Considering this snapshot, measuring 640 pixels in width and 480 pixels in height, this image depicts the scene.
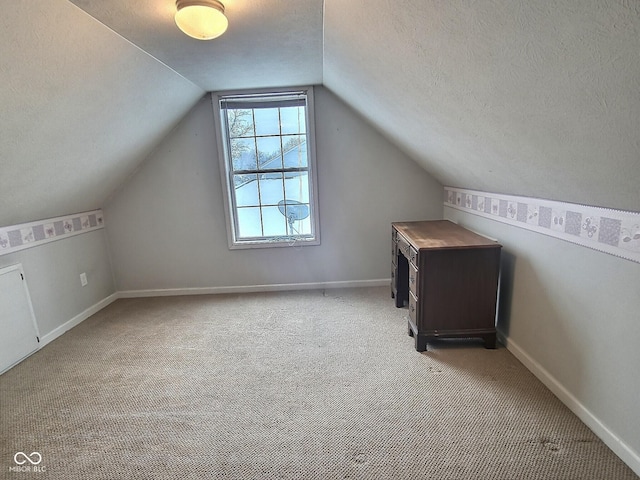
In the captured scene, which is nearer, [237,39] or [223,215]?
[237,39]

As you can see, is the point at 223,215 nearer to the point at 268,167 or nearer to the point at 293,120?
the point at 268,167

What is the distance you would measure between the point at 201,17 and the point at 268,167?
186cm

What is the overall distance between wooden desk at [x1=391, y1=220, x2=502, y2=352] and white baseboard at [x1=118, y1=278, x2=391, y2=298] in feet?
3.89

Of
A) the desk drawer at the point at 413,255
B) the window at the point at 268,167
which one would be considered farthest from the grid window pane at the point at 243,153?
the desk drawer at the point at 413,255

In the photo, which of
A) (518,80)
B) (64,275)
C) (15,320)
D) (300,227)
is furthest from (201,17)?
(64,275)

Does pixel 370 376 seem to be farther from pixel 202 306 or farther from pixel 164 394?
pixel 202 306

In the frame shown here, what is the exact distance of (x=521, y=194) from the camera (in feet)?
6.26

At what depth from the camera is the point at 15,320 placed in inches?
88.0

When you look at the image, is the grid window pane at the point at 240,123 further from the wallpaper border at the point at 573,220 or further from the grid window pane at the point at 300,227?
the wallpaper border at the point at 573,220

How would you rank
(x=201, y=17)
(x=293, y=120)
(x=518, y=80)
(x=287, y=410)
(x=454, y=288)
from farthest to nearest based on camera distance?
1. (x=293, y=120)
2. (x=454, y=288)
3. (x=287, y=410)
4. (x=201, y=17)
5. (x=518, y=80)

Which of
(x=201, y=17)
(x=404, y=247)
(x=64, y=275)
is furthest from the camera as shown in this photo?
(x=64, y=275)

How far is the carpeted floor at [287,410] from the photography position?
4.46 feet

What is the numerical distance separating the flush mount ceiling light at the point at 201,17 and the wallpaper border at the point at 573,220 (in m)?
1.90

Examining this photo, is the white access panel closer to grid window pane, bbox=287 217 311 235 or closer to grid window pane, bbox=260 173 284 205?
grid window pane, bbox=260 173 284 205
